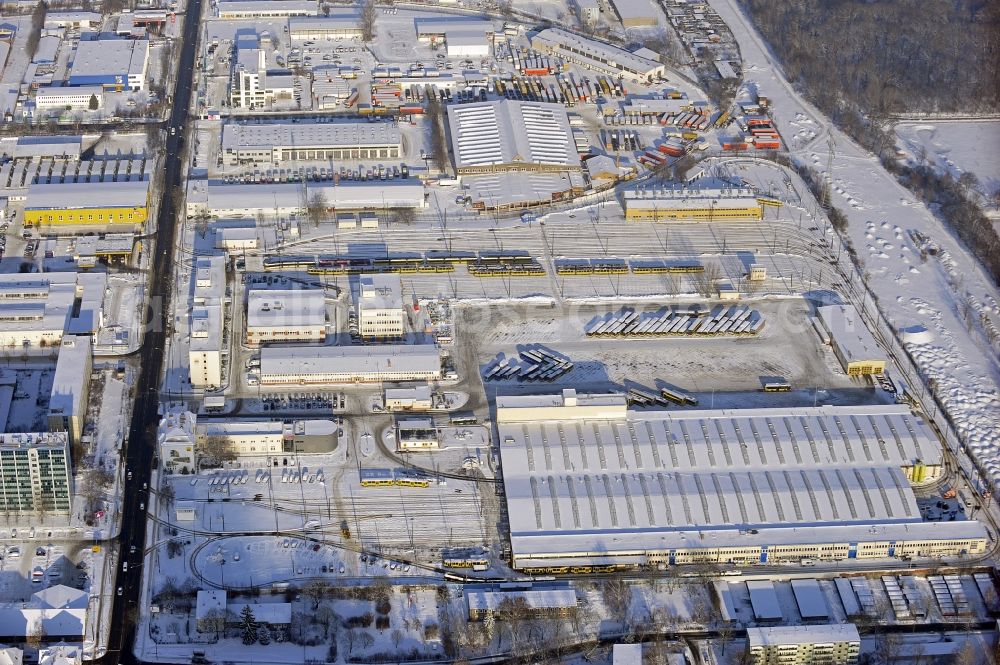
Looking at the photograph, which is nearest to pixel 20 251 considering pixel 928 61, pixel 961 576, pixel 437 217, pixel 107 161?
pixel 107 161

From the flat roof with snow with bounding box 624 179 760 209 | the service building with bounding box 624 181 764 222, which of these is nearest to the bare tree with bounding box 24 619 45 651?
the service building with bounding box 624 181 764 222

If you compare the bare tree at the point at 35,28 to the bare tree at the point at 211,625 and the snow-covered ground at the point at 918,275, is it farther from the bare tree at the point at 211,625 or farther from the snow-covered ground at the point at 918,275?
the bare tree at the point at 211,625

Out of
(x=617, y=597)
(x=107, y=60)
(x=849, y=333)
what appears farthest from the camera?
(x=107, y=60)

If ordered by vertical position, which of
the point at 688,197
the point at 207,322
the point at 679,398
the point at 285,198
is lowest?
the point at 679,398

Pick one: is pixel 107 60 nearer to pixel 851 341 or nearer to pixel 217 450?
pixel 217 450

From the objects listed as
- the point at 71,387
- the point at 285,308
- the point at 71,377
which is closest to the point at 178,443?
the point at 71,387

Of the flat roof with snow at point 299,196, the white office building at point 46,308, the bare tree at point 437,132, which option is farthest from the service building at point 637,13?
the white office building at point 46,308

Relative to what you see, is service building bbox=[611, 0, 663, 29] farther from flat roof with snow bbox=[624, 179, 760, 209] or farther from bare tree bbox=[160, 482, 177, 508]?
bare tree bbox=[160, 482, 177, 508]

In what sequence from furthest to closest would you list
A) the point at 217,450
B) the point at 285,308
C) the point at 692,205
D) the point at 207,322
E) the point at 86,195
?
the point at 692,205
the point at 86,195
the point at 285,308
the point at 207,322
the point at 217,450
